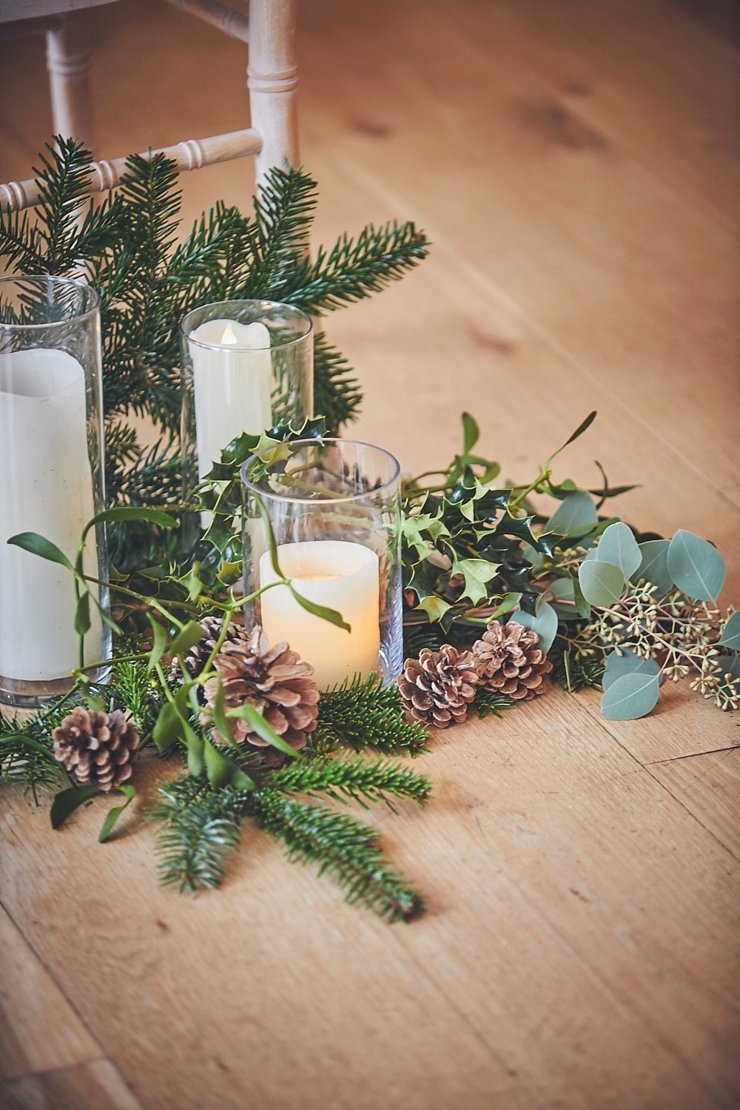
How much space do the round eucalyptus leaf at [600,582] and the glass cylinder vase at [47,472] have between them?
32cm

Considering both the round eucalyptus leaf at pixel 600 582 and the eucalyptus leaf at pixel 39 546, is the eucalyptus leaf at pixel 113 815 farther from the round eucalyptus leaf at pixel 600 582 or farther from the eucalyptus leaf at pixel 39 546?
the round eucalyptus leaf at pixel 600 582

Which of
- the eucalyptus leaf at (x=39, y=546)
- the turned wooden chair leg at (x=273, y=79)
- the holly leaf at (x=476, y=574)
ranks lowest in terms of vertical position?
the holly leaf at (x=476, y=574)

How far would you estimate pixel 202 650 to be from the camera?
84 centimetres

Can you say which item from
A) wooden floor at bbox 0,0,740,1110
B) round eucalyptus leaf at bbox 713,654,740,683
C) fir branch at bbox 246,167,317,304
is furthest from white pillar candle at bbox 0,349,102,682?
round eucalyptus leaf at bbox 713,654,740,683

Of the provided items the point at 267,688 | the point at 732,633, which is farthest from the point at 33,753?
the point at 732,633

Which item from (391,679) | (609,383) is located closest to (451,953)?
(391,679)

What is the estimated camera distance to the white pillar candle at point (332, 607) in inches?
33.0

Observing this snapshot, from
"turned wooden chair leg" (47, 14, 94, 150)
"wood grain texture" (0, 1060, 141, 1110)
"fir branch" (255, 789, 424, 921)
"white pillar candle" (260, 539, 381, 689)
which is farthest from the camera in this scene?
"turned wooden chair leg" (47, 14, 94, 150)

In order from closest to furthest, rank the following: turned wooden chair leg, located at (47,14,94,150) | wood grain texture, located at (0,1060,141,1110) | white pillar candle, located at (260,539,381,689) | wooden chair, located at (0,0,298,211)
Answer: wood grain texture, located at (0,1060,141,1110)
white pillar candle, located at (260,539,381,689)
wooden chair, located at (0,0,298,211)
turned wooden chair leg, located at (47,14,94,150)

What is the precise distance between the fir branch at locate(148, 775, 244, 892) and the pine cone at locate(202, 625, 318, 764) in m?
0.04

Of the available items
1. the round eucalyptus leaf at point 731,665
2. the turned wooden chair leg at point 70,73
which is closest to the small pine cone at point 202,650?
the round eucalyptus leaf at point 731,665

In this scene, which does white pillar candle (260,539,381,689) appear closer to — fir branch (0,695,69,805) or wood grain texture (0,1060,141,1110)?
fir branch (0,695,69,805)

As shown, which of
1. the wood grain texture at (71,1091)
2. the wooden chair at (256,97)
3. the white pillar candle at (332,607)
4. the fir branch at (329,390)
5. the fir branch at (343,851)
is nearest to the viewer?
the wood grain texture at (71,1091)

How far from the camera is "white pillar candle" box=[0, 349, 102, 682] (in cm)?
81
